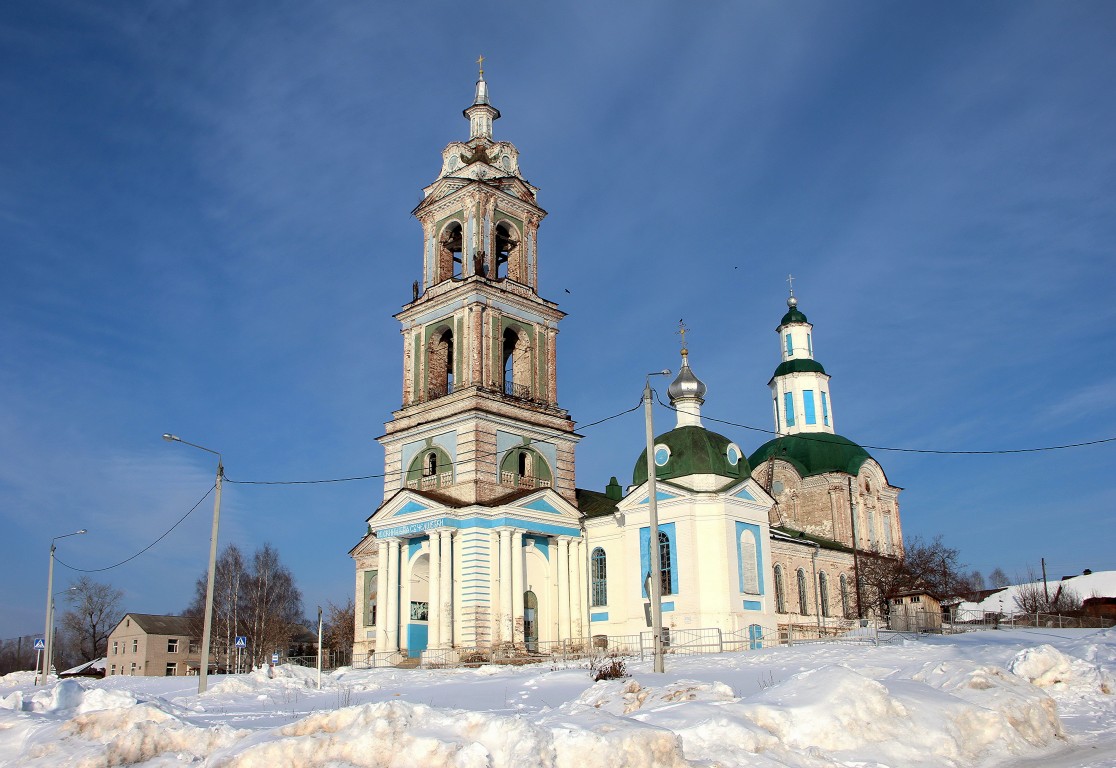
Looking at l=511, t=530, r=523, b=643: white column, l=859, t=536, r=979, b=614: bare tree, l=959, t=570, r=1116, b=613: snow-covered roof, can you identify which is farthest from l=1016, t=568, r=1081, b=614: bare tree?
l=511, t=530, r=523, b=643: white column

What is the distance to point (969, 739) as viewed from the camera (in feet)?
36.9

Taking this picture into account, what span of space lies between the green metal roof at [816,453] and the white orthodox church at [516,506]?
8.98ft

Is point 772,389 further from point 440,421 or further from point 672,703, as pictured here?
point 672,703

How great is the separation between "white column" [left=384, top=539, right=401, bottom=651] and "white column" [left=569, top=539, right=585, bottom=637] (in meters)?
6.65

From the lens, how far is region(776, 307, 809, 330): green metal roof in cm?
5616

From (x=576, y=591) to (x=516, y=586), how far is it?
11.6 ft

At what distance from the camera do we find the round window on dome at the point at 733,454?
38438 mm

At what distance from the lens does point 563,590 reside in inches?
1543

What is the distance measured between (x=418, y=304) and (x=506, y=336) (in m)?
4.03

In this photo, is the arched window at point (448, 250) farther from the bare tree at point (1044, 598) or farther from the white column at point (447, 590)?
the bare tree at point (1044, 598)

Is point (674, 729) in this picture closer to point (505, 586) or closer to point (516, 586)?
point (505, 586)

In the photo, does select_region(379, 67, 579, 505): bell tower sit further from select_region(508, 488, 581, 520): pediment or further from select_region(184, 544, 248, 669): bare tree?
select_region(184, 544, 248, 669): bare tree

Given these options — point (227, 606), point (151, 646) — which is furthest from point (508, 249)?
point (151, 646)

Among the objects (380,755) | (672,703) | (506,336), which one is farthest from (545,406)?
(380,755)
